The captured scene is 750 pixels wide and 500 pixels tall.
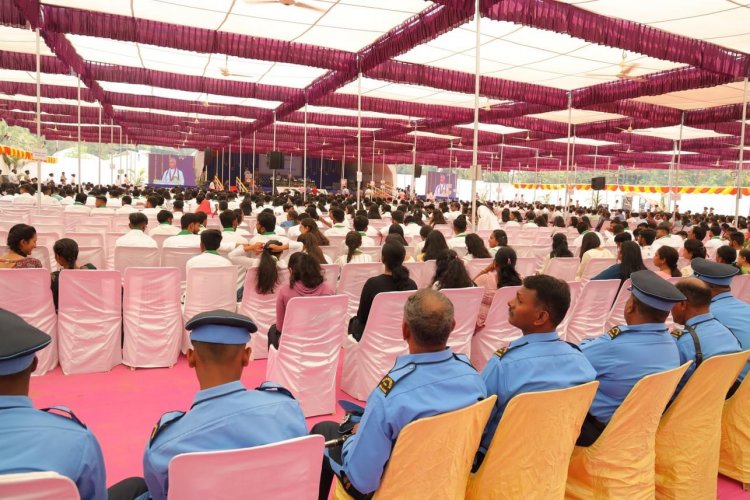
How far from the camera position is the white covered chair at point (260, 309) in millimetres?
5164

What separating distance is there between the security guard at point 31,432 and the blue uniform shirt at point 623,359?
2.14 metres

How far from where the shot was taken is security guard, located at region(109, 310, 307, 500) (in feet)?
5.58

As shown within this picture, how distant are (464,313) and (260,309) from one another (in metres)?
1.95

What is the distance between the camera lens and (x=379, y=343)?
423 centimetres

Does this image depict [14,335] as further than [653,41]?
No

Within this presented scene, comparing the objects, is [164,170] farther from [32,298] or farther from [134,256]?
[32,298]

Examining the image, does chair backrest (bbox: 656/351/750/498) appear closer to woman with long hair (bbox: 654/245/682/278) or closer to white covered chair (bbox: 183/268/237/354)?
woman with long hair (bbox: 654/245/682/278)

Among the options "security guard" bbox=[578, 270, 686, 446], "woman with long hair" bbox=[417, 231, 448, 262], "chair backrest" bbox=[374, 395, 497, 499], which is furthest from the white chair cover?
"chair backrest" bbox=[374, 395, 497, 499]

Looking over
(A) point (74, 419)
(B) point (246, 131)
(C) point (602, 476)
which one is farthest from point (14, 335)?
(B) point (246, 131)

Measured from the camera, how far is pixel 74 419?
5.44 ft

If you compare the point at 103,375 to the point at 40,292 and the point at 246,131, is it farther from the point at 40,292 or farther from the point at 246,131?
the point at 246,131

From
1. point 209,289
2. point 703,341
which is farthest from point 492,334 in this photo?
point 209,289

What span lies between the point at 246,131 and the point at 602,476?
24.7 m

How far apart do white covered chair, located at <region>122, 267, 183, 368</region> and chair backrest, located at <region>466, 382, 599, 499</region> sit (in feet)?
11.0
